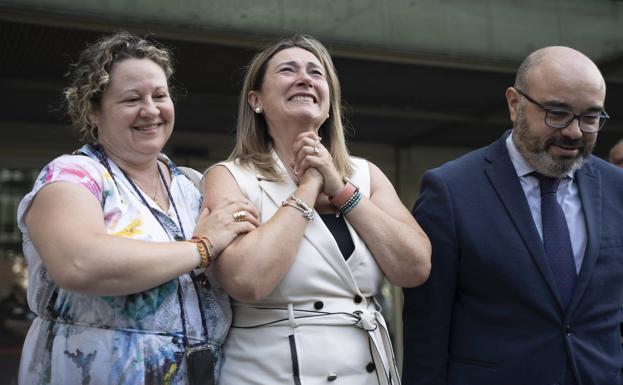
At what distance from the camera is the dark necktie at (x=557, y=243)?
237 centimetres

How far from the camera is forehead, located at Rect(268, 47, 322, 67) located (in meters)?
2.58

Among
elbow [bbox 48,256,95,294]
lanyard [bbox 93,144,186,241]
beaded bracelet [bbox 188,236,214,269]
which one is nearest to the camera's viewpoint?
elbow [bbox 48,256,95,294]

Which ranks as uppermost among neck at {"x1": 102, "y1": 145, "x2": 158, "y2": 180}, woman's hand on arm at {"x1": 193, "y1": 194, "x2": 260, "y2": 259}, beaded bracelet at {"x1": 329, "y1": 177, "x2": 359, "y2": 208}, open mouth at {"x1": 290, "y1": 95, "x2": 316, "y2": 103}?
open mouth at {"x1": 290, "y1": 95, "x2": 316, "y2": 103}

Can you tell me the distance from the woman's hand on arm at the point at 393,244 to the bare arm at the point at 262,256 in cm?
22

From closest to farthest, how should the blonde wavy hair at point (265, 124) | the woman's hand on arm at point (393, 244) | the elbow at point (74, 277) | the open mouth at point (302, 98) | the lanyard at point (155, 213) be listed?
the elbow at point (74, 277), the lanyard at point (155, 213), the woman's hand on arm at point (393, 244), the open mouth at point (302, 98), the blonde wavy hair at point (265, 124)

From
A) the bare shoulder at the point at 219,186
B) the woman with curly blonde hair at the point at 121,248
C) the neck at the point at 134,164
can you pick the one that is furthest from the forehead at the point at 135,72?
the bare shoulder at the point at 219,186

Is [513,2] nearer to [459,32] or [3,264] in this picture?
[459,32]

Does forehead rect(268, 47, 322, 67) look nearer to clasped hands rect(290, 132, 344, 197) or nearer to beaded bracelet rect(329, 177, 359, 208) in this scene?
clasped hands rect(290, 132, 344, 197)

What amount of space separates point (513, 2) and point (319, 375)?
13.7 feet

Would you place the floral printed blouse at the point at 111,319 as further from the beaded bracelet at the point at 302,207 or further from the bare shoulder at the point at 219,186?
the beaded bracelet at the point at 302,207

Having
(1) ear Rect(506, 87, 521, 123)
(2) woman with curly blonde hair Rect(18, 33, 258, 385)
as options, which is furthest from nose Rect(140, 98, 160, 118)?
(1) ear Rect(506, 87, 521, 123)

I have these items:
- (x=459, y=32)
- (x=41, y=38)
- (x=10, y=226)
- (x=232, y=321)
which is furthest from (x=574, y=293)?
(x=10, y=226)

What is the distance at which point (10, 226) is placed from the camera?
7.09 metres

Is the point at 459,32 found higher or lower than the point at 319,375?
higher
